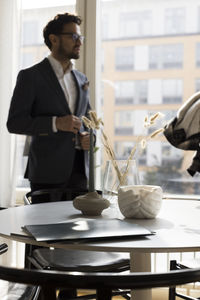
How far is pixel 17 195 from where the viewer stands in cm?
368

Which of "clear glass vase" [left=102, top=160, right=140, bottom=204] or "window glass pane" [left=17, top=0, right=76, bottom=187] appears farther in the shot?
"window glass pane" [left=17, top=0, right=76, bottom=187]

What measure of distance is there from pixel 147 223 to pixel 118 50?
2.15 meters

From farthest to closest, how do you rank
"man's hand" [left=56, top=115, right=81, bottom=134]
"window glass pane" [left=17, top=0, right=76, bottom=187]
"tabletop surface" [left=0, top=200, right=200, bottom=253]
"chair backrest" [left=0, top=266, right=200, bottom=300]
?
"window glass pane" [left=17, top=0, right=76, bottom=187], "man's hand" [left=56, top=115, right=81, bottom=134], "tabletop surface" [left=0, top=200, right=200, bottom=253], "chair backrest" [left=0, top=266, right=200, bottom=300]

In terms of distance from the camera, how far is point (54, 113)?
2.81 m

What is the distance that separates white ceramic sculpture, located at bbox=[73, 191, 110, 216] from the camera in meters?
1.72

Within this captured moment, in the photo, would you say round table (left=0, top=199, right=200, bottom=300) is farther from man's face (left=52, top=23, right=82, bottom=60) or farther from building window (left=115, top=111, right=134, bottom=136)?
building window (left=115, top=111, right=134, bottom=136)

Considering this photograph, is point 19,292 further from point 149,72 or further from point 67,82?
point 149,72

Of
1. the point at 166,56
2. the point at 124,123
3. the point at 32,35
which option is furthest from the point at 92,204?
the point at 32,35

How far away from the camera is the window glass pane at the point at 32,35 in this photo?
3.62 m

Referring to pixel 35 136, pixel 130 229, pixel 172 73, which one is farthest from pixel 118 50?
pixel 130 229

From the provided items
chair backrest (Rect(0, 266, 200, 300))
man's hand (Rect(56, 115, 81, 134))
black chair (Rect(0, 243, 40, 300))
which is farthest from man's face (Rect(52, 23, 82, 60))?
chair backrest (Rect(0, 266, 200, 300))

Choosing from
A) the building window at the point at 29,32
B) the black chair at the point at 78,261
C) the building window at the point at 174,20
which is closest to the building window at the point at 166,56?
the building window at the point at 174,20

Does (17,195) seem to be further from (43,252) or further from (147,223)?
(147,223)

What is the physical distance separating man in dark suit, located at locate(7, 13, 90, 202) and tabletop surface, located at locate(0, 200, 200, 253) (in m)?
0.69
